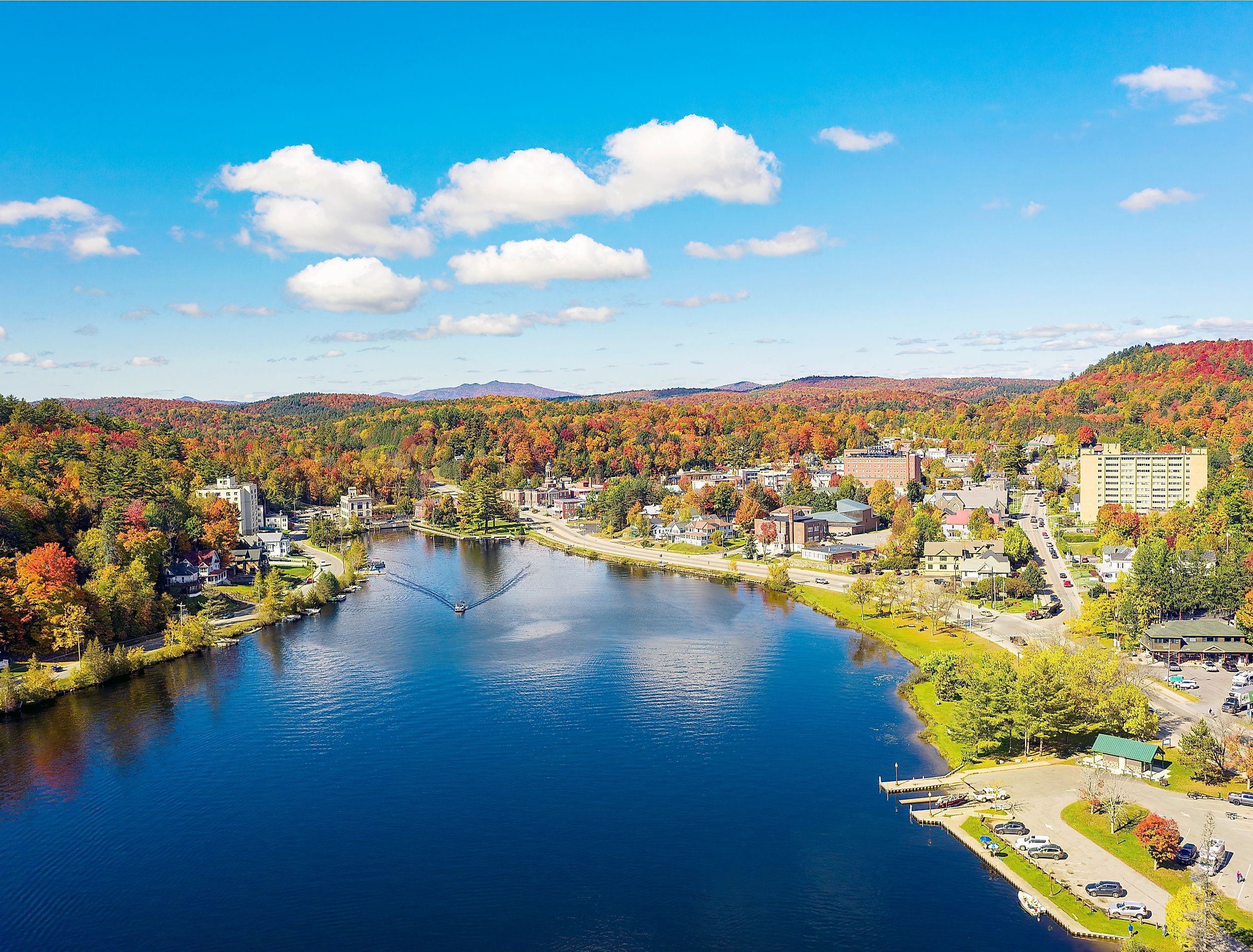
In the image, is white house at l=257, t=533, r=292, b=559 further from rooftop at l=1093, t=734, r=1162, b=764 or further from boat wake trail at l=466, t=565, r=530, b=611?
rooftop at l=1093, t=734, r=1162, b=764

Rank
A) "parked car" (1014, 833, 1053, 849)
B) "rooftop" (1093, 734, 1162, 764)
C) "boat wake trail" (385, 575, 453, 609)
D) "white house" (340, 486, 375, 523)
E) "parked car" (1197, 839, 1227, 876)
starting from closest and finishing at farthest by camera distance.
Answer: "parked car" (1197, 839, 1227, 876) → "parked car" (1014, 833, 1053, 849) → "rooftop" (1093, 734, 1162, 764) → "boat wake trail" (385, 575, 453, 609) → "white house" (340, 486, 375, 523)

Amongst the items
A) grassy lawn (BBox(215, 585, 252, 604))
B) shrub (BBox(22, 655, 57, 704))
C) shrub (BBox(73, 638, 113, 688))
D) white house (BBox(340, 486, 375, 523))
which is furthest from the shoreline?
shrub (BBox(22, 655, 57, 704))

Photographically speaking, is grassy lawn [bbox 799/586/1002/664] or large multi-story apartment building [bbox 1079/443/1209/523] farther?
large multi-story apartment building [bbox 1079/443/1209/523]

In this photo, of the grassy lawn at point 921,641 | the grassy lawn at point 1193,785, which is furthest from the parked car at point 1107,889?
the grassy lawn at point 921,641

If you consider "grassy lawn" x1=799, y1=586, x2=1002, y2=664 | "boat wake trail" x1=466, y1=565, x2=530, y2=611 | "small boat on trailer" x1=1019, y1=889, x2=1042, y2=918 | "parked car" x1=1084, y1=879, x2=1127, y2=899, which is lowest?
"small boat on trailer" x1=1019, y1=889, x2=1042, y2=918

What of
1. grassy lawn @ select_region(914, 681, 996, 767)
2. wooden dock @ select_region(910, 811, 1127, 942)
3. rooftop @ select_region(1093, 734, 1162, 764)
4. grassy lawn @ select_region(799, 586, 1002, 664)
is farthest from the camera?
grassy lawn @ select_region(799, 586, 1002, 664)

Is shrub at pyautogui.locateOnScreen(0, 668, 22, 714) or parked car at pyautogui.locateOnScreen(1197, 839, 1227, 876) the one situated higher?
shrub at pyautogui.locateOnScreen(0, 668, 22, 714)

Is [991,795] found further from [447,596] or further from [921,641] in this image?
[447,596]

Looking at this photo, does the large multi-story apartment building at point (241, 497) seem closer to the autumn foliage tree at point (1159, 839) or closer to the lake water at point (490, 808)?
the lake water at point (490, 808)
